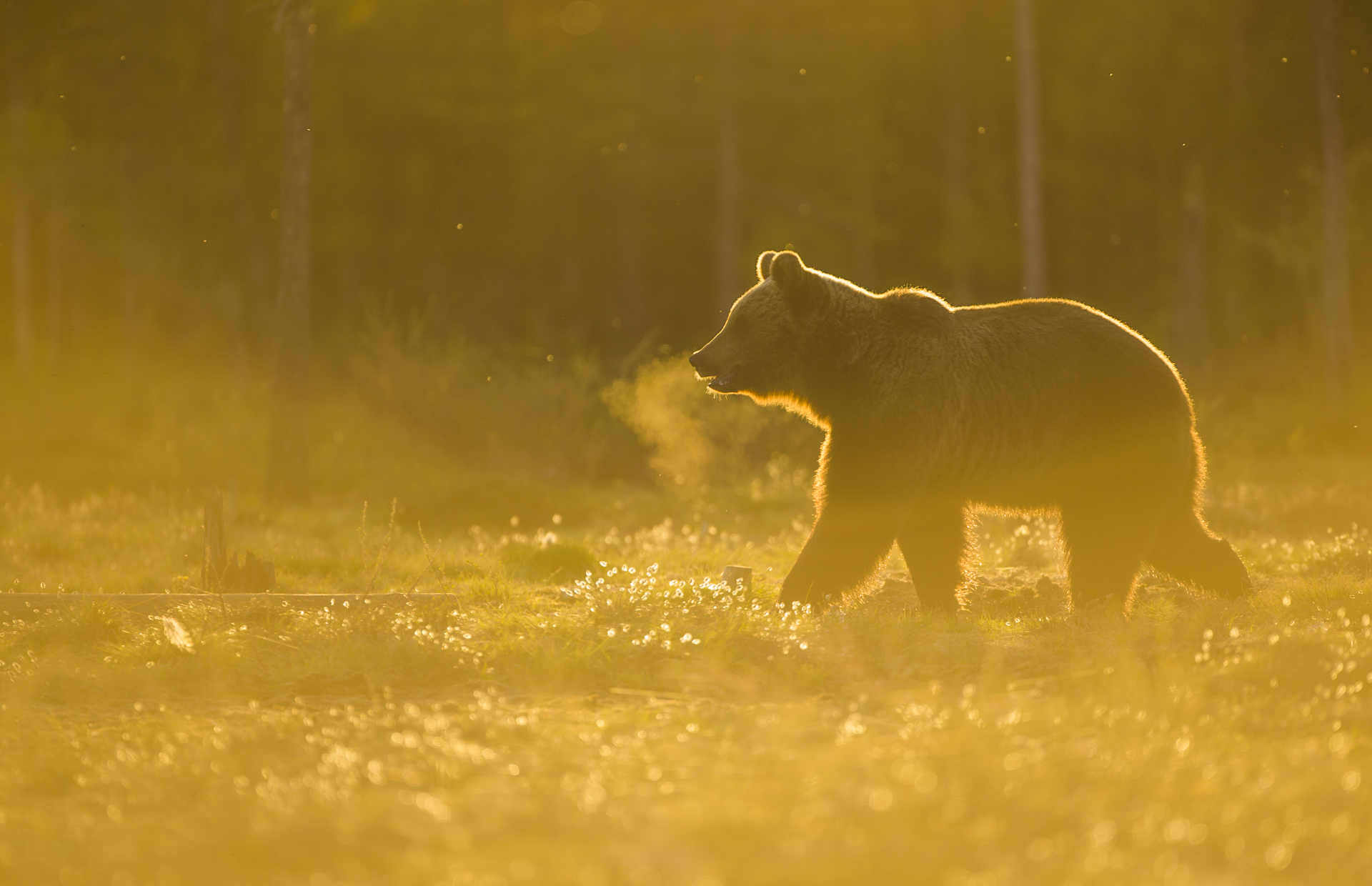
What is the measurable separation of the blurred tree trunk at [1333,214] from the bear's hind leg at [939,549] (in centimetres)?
1497

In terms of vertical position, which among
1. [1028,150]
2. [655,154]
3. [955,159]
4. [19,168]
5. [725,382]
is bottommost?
[725,382]

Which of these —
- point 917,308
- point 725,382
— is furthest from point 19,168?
point 917,308

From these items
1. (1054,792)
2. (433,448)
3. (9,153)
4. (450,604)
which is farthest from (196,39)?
(1054,792)

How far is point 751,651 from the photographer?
641 centimetres

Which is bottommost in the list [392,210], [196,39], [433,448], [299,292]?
[433,448]

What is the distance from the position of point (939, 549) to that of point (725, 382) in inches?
62.8

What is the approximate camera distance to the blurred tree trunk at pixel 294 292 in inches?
560

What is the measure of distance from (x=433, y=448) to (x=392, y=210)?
1662cm

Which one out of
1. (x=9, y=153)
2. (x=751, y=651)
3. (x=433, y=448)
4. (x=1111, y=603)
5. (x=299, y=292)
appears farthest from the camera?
(x=9, y=153)

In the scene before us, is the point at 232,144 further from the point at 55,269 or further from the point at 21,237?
the point at 55,269

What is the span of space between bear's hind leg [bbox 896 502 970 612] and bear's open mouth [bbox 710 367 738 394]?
1.32m

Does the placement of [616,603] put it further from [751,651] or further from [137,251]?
[137,251]

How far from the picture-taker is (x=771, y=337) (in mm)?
7781

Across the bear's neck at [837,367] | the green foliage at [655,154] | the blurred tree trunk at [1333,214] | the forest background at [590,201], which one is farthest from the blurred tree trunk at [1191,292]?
the bear's neck at [837,367]
